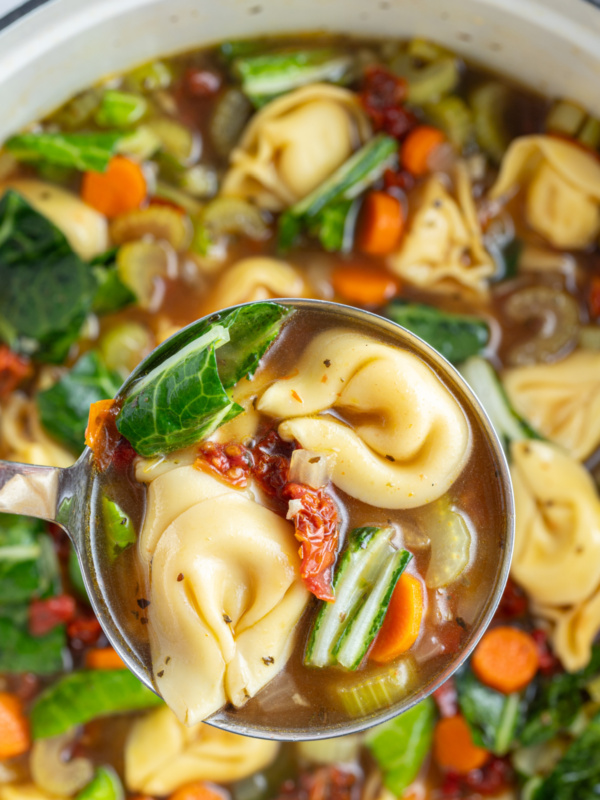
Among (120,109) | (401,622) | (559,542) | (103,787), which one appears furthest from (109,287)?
(559,542)

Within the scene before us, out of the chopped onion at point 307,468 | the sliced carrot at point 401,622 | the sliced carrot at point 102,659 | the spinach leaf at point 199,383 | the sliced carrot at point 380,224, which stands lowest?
the sliced carrot at point 102,659

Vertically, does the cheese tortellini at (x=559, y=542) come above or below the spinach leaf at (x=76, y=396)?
below

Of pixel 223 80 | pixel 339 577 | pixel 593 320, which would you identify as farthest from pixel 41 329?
pixel 593 320

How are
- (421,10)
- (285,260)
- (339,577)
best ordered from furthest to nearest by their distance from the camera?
(285,260)
(421,10)
(339,577)

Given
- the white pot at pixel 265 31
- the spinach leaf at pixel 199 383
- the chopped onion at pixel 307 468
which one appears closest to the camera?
the spinach leaf at pixel 199 383

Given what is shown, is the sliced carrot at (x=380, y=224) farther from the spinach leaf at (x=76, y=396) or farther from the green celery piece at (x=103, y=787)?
the green celery piece at (x=103, y=787)

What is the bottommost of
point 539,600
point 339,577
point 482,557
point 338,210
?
point 539,600

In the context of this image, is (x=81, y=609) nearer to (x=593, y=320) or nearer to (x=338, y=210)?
(x=338, y=210)

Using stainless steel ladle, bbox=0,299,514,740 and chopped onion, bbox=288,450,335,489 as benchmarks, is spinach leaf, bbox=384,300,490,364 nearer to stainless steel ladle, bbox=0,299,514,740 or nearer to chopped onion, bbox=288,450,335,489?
stainless steel ladle, bbox=0,299,514,740

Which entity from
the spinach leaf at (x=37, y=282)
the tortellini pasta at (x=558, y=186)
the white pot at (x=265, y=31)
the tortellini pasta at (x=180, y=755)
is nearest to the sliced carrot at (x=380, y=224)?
the tortellini pasta at (x=558, y=186)
